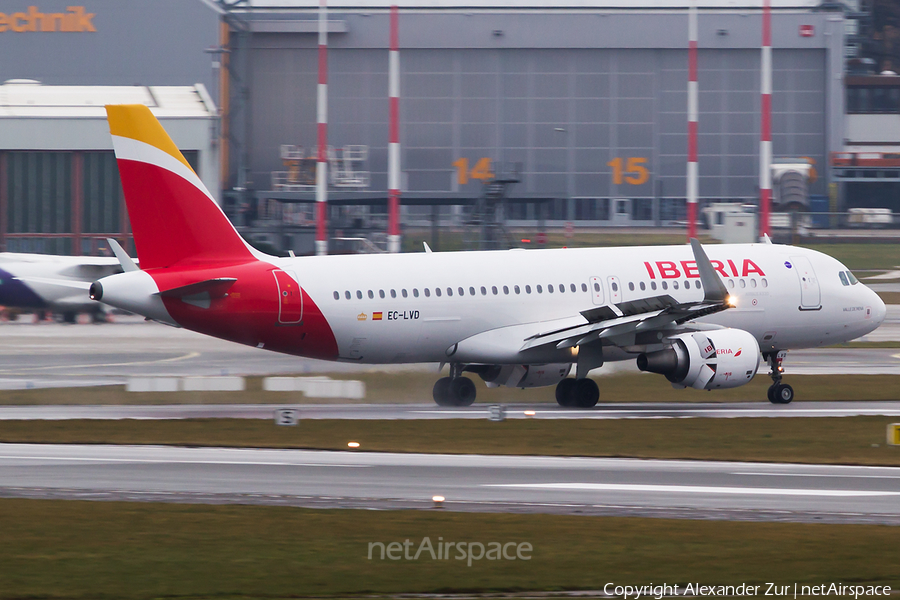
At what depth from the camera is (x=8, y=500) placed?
61.6 feet

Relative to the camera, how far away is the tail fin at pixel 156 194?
96.1 feet

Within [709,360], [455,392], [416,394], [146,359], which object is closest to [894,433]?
[709,360]

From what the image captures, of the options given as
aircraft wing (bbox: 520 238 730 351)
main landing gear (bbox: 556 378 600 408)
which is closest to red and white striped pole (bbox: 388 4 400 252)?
main landing gear (bbox: 556 378 600 408)

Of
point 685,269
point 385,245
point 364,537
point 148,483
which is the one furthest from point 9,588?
point 385,245

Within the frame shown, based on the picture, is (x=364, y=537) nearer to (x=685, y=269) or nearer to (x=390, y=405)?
(x=390, y=405)

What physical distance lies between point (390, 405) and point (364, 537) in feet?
54.7

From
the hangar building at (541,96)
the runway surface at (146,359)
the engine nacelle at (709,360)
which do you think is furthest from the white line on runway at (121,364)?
the hangar building at (541,96)

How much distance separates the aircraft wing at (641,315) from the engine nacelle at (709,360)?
69 centimetres

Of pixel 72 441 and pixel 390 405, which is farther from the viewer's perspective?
pixel 390 405

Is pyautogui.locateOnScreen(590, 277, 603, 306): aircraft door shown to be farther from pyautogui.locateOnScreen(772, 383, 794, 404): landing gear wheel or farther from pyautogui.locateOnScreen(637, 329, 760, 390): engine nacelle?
pyautogui.locateOnScreen(772, 383, 794, 404): landing gear wheel

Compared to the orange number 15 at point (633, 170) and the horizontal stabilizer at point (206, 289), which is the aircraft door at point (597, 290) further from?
the orange number 15 at point (633, 170)

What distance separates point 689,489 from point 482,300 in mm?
13425

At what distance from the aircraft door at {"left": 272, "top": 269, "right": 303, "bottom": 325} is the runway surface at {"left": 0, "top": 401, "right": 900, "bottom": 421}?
2.49 meters

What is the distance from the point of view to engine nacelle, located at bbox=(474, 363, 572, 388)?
3338 cm
